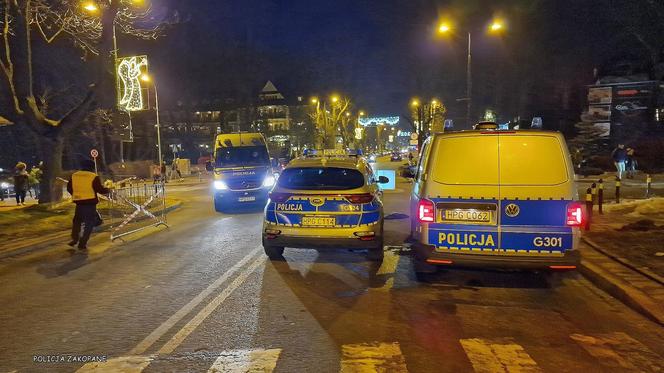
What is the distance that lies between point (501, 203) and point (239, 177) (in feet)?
34.9

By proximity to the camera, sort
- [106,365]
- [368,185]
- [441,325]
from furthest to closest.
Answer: [368,185] < [441,325] < [106,365]

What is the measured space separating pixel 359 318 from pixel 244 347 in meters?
1.42

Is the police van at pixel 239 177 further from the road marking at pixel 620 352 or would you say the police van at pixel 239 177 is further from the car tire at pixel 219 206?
the road marking at pixel 620 352

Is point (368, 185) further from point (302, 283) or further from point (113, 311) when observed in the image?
point (113, 311)

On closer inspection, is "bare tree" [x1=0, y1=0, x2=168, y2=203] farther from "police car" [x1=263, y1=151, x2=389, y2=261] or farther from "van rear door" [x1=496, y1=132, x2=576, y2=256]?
"van rear door" [x1=496, y1=132, x2=576, y2=256]

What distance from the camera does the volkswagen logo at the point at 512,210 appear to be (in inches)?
240

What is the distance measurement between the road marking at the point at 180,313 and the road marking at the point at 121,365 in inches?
5.5

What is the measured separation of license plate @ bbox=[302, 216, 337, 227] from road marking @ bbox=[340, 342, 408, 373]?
114 inches

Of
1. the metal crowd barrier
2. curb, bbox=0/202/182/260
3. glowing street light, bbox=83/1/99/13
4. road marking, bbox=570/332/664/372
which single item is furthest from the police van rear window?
glowing street light, bbox=83/1/99/13

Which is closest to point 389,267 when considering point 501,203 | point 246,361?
point 501,203

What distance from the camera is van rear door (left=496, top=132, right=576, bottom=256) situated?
6.05 meters

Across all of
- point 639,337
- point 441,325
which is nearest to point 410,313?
point 441,325

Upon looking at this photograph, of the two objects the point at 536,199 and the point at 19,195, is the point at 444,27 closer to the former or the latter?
the point at 536,199

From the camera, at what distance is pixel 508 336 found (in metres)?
5.04
